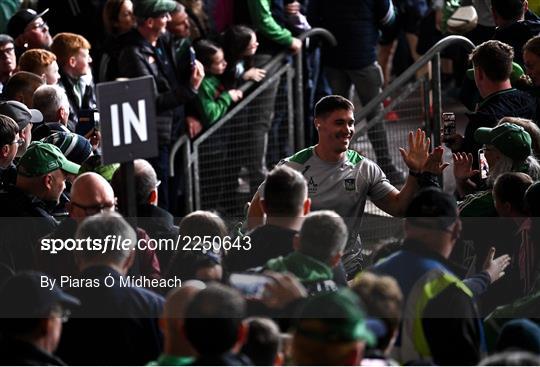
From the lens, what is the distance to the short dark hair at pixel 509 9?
36.6 ft

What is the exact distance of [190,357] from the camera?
5660 mm

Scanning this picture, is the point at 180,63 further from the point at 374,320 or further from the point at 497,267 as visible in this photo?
the point at 374,320

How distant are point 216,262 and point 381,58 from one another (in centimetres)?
933

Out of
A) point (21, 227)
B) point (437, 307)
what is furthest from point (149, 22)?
point (437, 307)

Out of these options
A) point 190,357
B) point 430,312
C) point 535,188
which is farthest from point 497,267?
point 190,357

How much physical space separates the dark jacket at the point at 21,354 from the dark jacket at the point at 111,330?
74 centimetres

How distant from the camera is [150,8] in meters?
11.7

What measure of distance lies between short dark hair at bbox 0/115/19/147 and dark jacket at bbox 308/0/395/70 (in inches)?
188

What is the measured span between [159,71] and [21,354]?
635 cm

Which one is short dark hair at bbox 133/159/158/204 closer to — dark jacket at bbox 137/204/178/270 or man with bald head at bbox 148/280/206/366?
dark jacket at bbox 137/204/178/270

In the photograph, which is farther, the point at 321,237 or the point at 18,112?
the point at 18,112

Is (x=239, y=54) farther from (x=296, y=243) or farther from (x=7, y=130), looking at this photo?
(x=296, y=243)

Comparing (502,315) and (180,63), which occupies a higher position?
(180,63)

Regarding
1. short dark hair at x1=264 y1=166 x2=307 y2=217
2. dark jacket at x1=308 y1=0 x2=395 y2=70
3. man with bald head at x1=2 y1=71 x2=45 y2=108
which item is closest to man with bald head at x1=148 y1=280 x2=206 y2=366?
short dark hair at x1=264 y1=166 x2=307 y2=217
